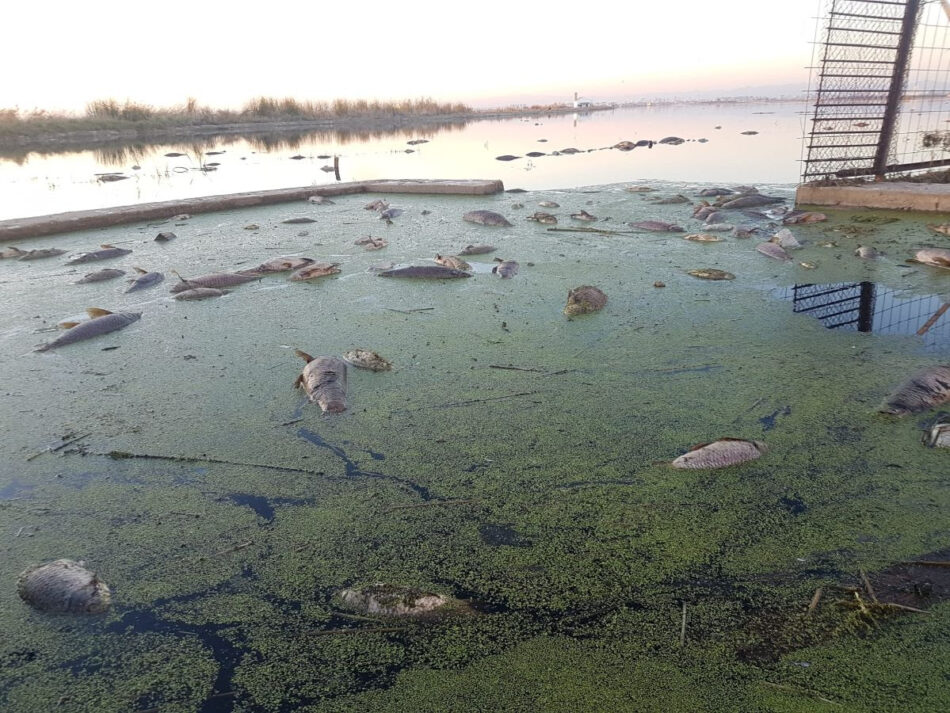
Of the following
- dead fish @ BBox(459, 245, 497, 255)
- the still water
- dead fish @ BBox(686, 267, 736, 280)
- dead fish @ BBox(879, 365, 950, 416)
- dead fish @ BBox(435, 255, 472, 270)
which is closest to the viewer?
dead fish @ BBox(879, 365, 950, 416)

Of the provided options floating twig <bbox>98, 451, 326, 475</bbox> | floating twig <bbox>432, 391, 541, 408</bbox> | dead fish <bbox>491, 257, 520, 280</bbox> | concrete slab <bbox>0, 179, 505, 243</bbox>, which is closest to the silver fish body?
floating twig <bbox>98, 451, 326, 475</bbox>

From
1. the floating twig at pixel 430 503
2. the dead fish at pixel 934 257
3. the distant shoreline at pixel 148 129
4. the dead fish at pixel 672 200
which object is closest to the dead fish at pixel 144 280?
the floating twig at pixel 430 503

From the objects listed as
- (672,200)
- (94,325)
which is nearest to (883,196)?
(672,200)

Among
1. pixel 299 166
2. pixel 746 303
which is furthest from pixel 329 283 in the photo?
pixel 299 166

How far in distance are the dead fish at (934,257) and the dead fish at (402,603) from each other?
22.8ft

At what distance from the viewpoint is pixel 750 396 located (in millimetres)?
3994

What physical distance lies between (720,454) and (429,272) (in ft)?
14.8

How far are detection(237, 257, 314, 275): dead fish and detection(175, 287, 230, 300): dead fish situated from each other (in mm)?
736

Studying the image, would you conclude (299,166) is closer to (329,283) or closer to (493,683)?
(329,283)

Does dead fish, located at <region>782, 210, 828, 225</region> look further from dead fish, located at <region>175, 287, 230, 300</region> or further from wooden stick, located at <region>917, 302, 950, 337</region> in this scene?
dead fish, located at <region>175, 287, 230, 300</region>

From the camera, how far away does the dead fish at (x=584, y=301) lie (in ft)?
18.7

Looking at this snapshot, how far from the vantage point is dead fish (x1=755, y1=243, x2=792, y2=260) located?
729 cm

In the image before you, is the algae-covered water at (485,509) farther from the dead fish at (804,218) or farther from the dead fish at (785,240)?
the dead fish at (804,218)

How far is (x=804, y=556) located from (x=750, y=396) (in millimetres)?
1590
